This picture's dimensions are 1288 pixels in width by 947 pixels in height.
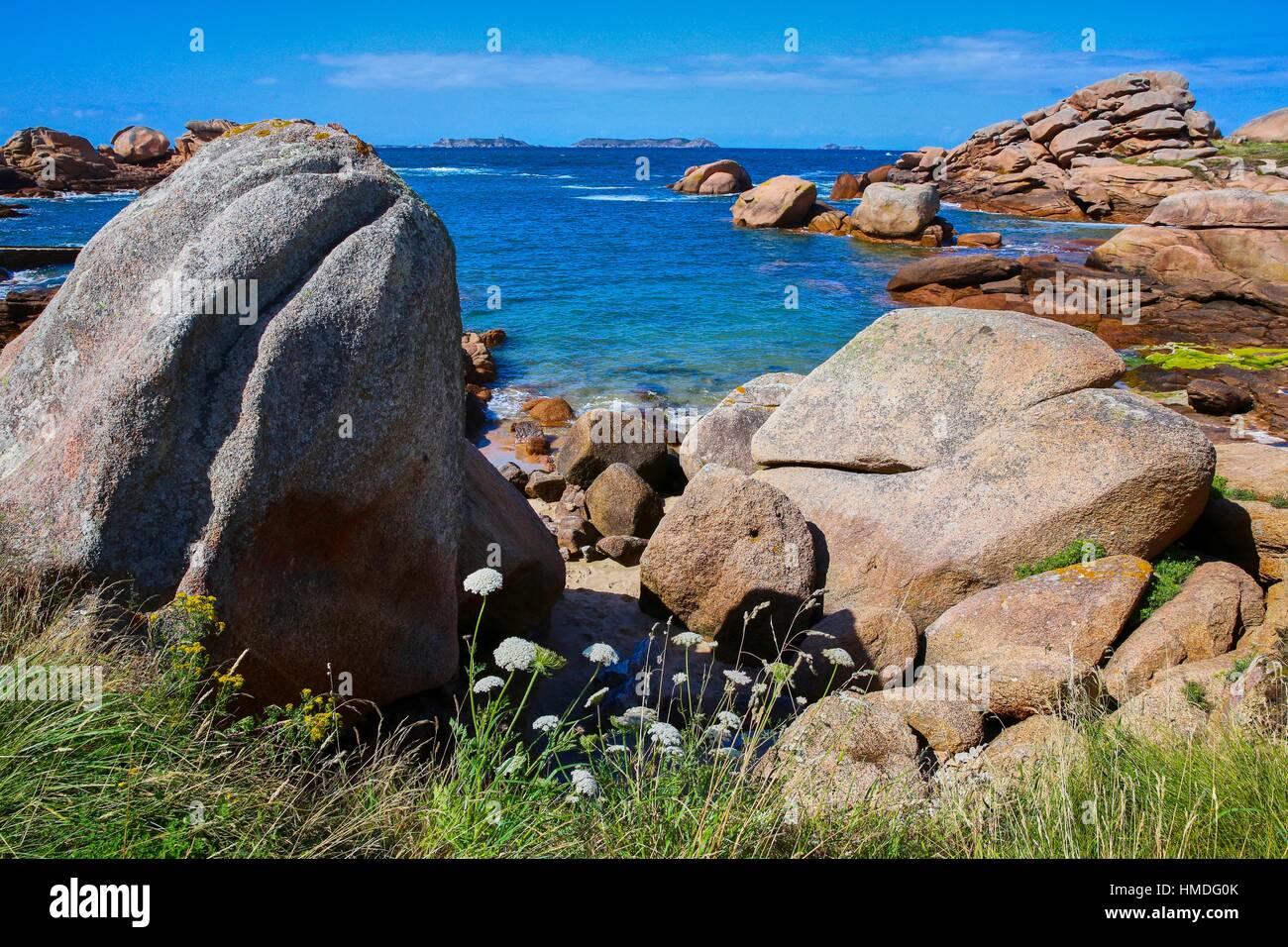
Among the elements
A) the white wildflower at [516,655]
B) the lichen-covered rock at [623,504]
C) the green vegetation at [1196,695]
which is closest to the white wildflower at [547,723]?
the white wildflower at [516,655]

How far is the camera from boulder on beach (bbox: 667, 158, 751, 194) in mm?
69938

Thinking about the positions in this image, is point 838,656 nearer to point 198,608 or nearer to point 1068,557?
point 198,608

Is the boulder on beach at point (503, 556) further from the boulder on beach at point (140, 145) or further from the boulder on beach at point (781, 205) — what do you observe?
the boulder on beach at point (140, 145)

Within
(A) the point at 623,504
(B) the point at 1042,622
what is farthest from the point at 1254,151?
(B) the point at 1042,622

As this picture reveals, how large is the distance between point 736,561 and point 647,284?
2404 centimetres

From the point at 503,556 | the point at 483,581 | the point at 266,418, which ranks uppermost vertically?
the point at 266,418

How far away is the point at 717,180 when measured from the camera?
229 ft

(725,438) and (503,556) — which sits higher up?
(725,438)

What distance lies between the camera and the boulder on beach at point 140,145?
76875 millimetres

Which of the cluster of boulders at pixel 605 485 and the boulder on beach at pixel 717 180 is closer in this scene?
the cluster of boulders at pixel 605 485

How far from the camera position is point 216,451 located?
4.98 m

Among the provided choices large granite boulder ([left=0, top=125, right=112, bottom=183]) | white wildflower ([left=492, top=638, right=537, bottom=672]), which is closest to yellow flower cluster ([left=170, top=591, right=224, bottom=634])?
white wildflower ([left=492, top=638, right=537, bottom=672])

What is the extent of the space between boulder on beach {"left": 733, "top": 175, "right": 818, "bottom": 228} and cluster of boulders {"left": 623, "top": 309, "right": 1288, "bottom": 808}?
39.5m

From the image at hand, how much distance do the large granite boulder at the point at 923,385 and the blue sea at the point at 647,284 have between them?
8345mm
